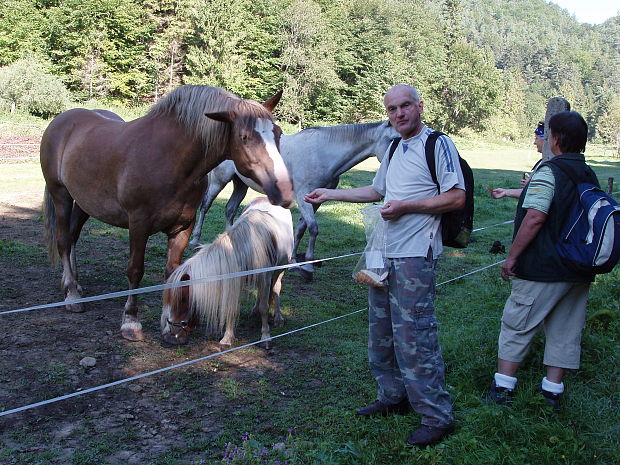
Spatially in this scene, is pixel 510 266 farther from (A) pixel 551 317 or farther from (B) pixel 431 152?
(B) pixel 431 152

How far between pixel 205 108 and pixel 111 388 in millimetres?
2308

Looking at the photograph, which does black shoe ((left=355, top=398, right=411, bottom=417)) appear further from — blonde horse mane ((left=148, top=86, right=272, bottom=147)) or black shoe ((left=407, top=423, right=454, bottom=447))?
blonde horse mane ((left=148, top=86, right=272, bottom=147))

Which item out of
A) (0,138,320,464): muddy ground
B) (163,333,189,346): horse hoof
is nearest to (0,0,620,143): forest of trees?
(0,138,320,464): muddy ground

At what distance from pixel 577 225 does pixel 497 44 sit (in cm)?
17530

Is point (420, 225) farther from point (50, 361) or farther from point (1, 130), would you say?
point (1, 130)

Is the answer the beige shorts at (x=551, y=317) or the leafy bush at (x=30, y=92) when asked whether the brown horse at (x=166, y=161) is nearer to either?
the beige shorts at (x=551, y=317)

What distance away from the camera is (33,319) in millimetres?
5121

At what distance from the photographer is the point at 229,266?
4633 mm

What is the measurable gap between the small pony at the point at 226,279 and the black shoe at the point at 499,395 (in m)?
2.00

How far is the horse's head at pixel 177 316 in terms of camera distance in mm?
4582

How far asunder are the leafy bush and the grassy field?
27.5 metres

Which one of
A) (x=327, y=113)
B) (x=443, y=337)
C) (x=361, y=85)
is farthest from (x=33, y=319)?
(x=361, y=85)

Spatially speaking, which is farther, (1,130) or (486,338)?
(1,130)

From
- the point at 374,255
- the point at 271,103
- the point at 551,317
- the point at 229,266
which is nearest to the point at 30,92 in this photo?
the point at 271,103
